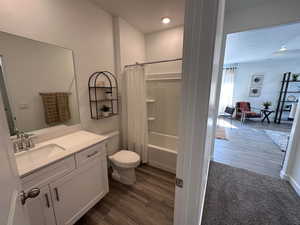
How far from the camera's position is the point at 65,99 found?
1.74 metres

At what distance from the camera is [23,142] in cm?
131

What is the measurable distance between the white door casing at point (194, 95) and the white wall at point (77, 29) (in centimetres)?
167

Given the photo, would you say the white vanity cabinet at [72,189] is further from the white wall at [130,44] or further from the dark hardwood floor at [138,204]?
the white wall at [130,44]

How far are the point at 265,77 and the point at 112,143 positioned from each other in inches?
262

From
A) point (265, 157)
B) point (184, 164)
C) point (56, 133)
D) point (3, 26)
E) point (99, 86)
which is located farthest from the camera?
point (265, 157)

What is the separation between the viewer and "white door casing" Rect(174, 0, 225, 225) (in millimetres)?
567

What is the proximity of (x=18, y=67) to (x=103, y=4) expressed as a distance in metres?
1.44

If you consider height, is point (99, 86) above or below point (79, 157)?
above

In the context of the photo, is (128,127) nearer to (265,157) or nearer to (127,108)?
(127,108)

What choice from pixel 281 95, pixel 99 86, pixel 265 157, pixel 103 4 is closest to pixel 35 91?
pixel 99 86

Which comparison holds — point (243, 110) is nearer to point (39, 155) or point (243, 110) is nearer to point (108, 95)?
point (108, 95)

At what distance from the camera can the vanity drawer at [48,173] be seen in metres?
0.99

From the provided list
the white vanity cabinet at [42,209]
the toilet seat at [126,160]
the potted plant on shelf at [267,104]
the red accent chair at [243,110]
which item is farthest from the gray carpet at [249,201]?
the potted plant on shelf at [267,104]

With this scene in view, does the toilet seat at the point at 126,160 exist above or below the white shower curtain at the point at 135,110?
below
